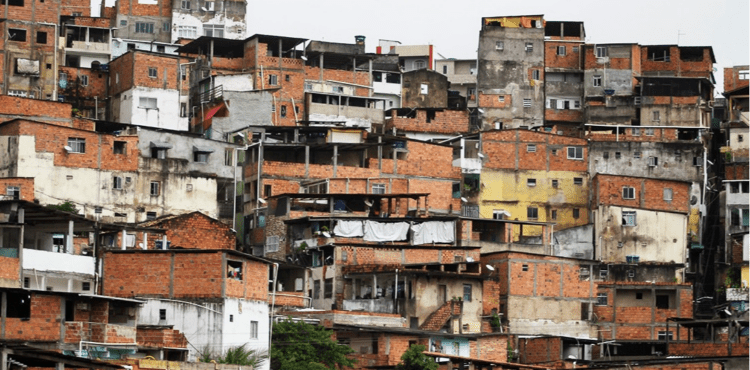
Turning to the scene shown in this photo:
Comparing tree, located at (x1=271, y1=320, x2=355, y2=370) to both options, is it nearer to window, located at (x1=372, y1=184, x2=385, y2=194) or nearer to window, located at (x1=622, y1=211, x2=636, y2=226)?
window, located at (x1=372, y1=184, x2=385, y2=194)

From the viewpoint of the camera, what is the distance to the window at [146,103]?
81.6 meters

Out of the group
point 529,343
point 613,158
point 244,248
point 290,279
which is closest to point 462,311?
point 529,343

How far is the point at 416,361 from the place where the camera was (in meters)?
54.2

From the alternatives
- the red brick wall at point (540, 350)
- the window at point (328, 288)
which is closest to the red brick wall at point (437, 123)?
the window at point (328, 288)

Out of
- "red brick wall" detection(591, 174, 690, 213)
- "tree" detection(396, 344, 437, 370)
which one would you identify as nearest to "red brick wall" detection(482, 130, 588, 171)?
"red brick wall" detection(591, 174, 690, 213)

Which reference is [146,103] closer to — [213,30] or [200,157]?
[200,157]

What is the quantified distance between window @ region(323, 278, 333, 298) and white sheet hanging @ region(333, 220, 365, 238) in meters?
3.49

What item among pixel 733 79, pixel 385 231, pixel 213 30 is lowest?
pixel 385 231

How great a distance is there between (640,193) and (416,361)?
27.9 metres

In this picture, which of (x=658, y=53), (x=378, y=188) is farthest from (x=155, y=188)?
(x=658, y=53)

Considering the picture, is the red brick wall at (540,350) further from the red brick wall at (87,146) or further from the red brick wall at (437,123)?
the red brick wall at (437,123)

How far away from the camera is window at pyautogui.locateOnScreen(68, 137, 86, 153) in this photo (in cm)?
6994

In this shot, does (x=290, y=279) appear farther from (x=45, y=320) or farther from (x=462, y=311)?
(x=45, y=320)

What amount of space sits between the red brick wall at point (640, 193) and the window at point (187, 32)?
31617 mm
